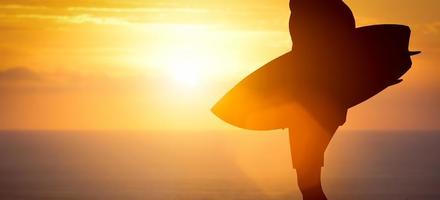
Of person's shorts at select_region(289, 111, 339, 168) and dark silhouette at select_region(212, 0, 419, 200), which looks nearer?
dark silhouette at select_region(212, 0, 419, 200)

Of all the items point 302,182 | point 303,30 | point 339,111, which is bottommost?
point 302,182

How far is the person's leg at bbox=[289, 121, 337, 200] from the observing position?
16.2m

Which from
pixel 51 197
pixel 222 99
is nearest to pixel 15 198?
pixel 51 197

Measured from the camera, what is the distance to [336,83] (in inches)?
631

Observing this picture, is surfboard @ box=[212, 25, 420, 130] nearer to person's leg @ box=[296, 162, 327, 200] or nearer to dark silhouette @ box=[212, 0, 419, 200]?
dark silhouette @ box=[212, 0, 419, 200]

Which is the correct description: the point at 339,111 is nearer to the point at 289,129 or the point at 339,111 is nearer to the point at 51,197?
the point at 289,129

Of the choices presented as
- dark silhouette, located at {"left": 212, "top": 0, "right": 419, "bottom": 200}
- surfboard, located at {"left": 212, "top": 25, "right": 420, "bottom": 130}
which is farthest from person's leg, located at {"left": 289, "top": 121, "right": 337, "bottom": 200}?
surfboard, located at {"left": 212, "top": 25, "right": 420, "bottom": 130}

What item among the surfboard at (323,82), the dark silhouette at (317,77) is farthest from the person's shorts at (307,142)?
the surfboard at (323,82)

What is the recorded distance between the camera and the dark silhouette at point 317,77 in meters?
16.0

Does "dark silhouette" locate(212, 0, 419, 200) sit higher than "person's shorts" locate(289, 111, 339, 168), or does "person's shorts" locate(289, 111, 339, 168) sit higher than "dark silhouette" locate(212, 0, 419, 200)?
"dark silhouette" locate(212, 0, 419, 200)

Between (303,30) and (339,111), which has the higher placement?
(303,30)

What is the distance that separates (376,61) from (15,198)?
186208 mm

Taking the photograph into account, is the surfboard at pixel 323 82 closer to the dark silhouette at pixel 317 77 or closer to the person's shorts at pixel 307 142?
the dark silhouette at pixel 317 77

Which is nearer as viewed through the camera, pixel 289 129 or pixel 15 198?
pixel 289 129
